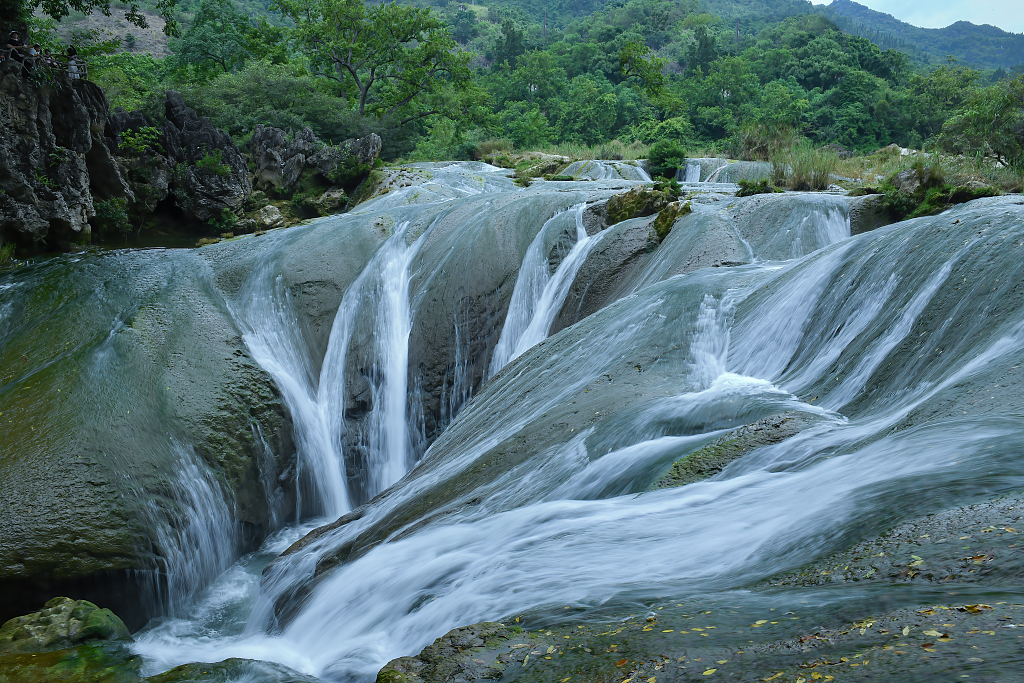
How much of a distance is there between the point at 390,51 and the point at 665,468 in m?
28.3

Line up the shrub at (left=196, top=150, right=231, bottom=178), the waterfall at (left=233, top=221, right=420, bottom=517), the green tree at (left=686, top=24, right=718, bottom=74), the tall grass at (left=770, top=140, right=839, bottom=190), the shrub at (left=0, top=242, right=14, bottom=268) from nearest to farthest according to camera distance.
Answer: the waterfall at (left=233, top=221, right=420, bottom=517) < the shrub at (left=0, top=242, right=14, bottom=268) < the tall grass at (left=770, top=140, right=839, bottom=190) < the shrub at (left=196, top=150, right=231, bottom=178) < the green tree at (left=686, top=24, right=718, bottom=74)

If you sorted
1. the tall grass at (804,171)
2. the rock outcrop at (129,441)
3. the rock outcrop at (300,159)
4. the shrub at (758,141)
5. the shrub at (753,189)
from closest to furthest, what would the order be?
the rock outcrop at (129,441) → the shrub at (753,189) → the tall grass at (804,171) → the rock outcrop at (300,159) → the shrub at (758,141)

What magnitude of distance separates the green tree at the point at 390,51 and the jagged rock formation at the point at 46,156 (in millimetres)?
18264

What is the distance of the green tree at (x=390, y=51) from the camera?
2714 cm

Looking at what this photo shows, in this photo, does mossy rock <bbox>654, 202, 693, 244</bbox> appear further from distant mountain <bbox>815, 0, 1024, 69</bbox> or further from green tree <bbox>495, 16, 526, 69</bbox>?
distant mountain <bbox>815, 0, 1024, 69</bbox>

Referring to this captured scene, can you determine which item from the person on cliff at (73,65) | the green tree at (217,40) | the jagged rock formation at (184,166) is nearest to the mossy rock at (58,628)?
the person on cliff at (73,65)

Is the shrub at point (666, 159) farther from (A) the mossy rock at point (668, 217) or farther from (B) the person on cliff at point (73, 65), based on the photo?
(B) the person on cliff at point (73, 65)

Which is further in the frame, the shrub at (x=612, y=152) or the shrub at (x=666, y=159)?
the shrub at (x=612, y=152)

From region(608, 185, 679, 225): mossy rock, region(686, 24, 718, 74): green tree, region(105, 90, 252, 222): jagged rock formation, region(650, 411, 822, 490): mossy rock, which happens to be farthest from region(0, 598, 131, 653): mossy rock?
region(686, 24, 718, 74): green tree

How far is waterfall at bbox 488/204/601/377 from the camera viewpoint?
25.0ft

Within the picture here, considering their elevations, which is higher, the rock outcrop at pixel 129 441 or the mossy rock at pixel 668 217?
the mossy rock at pixel 668 217

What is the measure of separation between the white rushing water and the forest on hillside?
34.4 feet

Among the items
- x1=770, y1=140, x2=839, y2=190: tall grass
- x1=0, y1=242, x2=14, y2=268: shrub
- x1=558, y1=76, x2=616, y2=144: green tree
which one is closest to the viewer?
x1=0, y1=242, x2=14, y2=268: shrub

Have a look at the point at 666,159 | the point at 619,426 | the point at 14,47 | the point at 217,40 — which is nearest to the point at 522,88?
the point at 217,40
